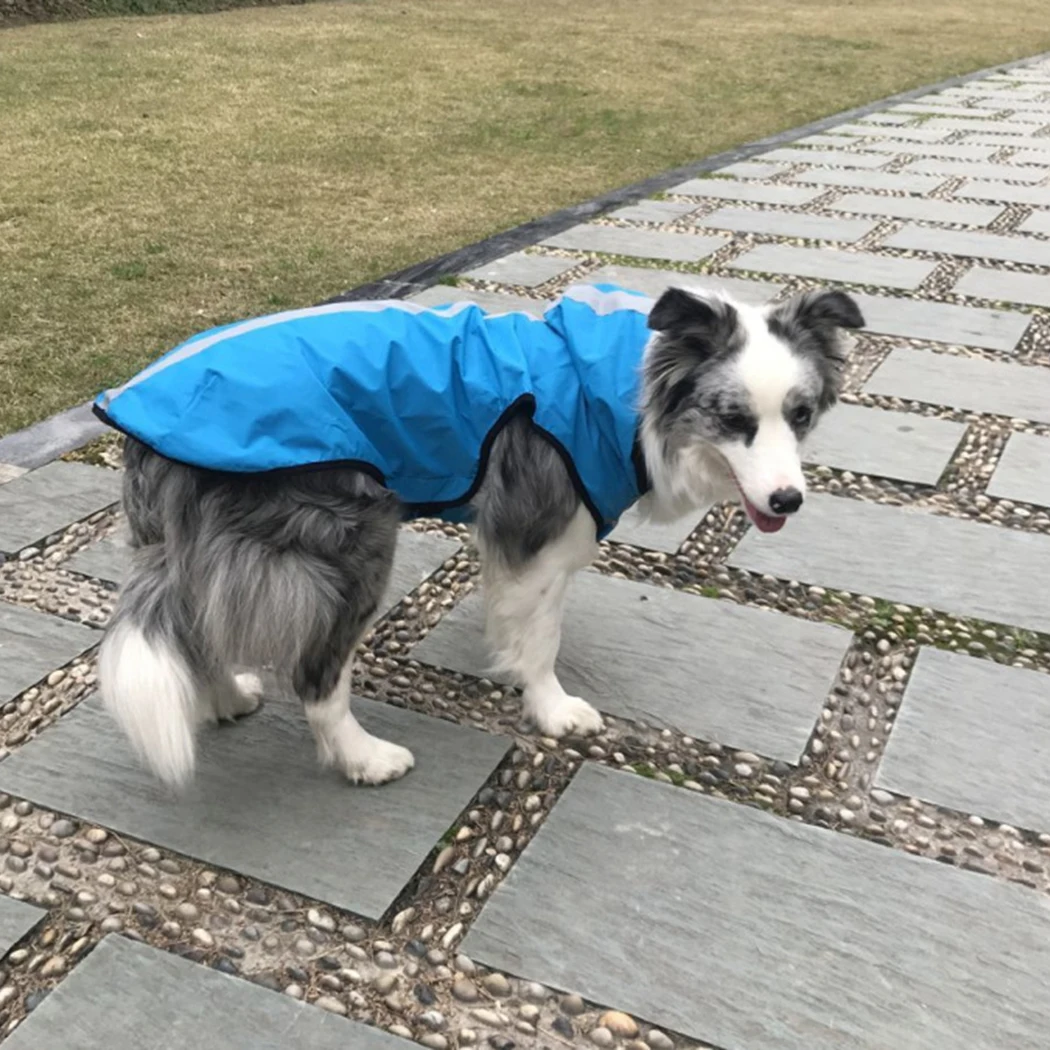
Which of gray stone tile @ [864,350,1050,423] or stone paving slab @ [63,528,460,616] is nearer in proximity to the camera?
stone paving slab @ [63,528,460,616]

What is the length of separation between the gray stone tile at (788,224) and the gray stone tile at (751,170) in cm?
124

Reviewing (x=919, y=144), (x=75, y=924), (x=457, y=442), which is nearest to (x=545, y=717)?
(x=457, y=442)

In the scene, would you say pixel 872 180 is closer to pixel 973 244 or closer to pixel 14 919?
pixel 973 244

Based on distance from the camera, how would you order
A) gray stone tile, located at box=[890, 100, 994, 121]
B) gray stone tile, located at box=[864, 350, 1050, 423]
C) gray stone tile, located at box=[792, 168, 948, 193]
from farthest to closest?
gray stone tile, located at box=[890, 100, 994, 121] → gray stone tile, located at box=[792, 168, 948, 193] → gray stone tile, located at box=[864, 350, 1050, 423]

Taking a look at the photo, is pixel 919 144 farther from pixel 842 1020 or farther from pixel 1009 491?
pixel 842 1020

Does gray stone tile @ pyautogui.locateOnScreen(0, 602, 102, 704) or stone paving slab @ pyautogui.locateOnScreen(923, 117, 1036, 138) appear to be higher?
gray stone tile @ pyautogui.locateOnScreen(0, 602, 102, 704)

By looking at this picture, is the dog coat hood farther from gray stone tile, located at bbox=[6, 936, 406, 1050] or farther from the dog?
gray stone tile, located at bbox=[6, 936, 406, 1050]

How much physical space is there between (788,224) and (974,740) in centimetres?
521

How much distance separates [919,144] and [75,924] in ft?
32.4

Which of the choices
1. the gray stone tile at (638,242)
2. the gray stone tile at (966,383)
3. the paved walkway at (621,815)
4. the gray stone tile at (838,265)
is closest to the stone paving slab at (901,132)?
the gray stone tile at (838,265)

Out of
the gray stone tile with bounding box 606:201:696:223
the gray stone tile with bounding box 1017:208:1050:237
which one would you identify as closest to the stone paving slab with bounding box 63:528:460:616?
the gray stone tile with bounding box 606:201:696:223

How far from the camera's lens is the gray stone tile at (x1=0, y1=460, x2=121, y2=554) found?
362cm

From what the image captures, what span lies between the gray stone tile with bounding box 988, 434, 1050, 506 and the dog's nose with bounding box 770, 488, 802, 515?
188 cm

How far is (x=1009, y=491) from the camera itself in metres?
4.00
